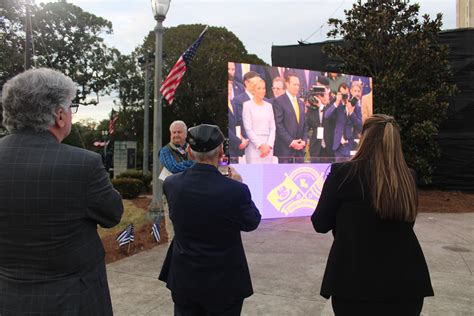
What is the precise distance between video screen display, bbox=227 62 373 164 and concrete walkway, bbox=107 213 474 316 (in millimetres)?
1676

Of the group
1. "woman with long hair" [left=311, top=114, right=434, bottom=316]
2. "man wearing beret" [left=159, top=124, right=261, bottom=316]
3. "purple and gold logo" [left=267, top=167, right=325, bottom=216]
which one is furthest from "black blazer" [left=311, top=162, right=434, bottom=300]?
"purple and gold logo" [left=267, top=167, right=325, bottom=216]

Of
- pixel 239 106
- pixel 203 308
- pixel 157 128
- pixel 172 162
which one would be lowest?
pixel 203 308

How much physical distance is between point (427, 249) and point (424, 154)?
7.10 metres

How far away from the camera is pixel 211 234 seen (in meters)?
2.34

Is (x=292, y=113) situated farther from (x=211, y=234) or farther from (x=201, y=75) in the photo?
(x=201, y=75)

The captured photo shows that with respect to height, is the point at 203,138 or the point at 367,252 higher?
the point at 203,138

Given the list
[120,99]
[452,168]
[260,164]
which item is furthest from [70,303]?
[120,99]

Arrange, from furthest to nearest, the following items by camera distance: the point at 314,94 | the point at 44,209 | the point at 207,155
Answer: the point at 314,94
the point at 207,155
the point at 44,209

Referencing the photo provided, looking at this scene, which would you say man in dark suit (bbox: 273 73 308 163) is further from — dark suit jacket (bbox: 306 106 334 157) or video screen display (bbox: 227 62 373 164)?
dark suit jacket (bbox: 306 106 334 157)

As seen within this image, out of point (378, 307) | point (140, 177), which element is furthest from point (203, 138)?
point (140, 177)

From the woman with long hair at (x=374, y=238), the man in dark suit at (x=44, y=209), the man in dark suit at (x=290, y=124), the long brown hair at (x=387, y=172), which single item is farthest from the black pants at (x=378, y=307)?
the man in dark suit at (x=290, y=124)

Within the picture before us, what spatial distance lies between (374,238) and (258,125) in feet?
20.8

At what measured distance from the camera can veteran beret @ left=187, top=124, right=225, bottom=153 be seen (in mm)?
2428

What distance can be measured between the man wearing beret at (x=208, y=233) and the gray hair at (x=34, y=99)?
80 cm
